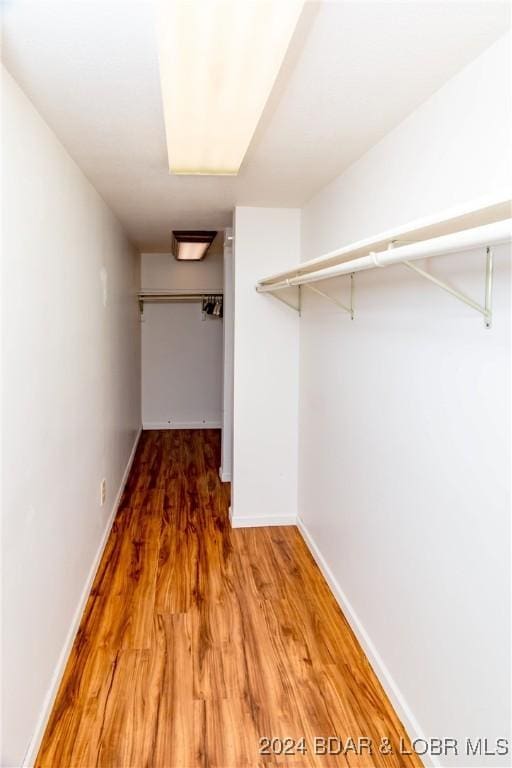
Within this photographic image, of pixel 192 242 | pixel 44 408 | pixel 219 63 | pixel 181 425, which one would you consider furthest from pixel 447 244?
pixel 181 425

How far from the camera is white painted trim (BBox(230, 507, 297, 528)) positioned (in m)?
3.67

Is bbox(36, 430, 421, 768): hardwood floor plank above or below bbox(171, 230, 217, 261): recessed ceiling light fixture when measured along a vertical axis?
below

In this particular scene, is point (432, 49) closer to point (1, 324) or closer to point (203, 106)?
point (203, 106)

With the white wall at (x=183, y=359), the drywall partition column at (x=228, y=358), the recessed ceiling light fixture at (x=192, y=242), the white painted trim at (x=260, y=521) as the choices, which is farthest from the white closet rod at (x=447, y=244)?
the white wall at (x=183, y=359)

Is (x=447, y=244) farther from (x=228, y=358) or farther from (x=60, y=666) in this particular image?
(x=228, y=358)

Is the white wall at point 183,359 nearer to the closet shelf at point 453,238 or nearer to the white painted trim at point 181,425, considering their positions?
the white painted trim at point 181,425

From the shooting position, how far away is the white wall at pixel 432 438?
138cm

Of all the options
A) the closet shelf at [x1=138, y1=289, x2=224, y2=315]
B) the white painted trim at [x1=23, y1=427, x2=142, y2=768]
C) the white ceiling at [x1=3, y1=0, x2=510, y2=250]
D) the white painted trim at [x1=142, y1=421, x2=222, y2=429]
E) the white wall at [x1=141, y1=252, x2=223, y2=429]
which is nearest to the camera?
the white ceiling at [x1=3, y1=0, x2=510, y2=250]

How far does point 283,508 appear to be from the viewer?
3721mm

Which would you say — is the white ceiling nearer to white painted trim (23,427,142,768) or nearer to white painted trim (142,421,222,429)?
white painted trim (23,427,142,768)

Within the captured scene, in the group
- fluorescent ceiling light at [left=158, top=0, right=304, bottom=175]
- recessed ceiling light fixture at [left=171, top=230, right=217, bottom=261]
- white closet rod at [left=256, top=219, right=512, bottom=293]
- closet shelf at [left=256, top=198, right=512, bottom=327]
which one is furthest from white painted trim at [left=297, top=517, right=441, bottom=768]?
recessed ceiling light fixture at [left=171, top=230, right=217, bottom=261]

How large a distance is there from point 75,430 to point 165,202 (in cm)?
156

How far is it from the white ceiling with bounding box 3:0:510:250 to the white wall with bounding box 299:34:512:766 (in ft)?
0.38

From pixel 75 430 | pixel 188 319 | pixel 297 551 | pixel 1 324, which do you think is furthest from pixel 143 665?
pixel 188 319
